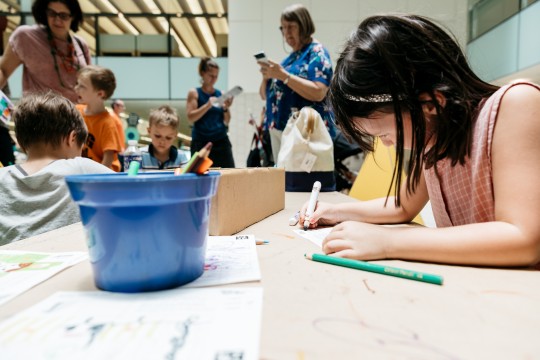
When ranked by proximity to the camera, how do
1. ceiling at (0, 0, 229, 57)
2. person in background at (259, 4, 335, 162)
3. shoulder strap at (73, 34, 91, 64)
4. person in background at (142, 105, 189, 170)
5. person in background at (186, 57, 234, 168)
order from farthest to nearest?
ceiling at (0, 0, 229, 57), person in background at (186, 57, 234, 168), person in background at (142, 105, 189, 170), shoulder strap at (73, 34, 91, 64), person in background at (259, 4, 335, 162)

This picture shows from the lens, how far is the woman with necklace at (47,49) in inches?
67.5

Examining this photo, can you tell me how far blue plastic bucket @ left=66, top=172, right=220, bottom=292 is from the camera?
37cm

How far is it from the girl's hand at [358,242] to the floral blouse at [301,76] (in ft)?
3.81

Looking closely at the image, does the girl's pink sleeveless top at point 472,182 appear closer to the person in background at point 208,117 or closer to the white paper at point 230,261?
the white paper at point 230,261

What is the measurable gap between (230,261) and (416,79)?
1.49ft

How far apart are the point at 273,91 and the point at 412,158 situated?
117 centimetres

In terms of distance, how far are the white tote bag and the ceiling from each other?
3.69 m

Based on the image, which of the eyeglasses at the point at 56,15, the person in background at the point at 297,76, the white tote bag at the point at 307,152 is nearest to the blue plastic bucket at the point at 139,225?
the white tote bag at the point at 307,152

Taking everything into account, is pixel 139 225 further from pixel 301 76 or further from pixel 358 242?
pixel 301 76

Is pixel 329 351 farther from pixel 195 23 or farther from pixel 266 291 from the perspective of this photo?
pixel 195 23

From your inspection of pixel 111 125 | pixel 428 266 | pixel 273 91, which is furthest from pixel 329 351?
pixel 111 125

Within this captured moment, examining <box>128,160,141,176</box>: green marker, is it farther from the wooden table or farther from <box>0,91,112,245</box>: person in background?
<box>0,91,112,245</box>: person in background

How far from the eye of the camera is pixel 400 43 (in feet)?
2.15

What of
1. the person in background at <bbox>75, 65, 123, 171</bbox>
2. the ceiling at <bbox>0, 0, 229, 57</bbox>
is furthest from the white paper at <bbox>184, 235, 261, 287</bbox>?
the ceiling at <bbox>0, 0, 229, 57</bbox>
